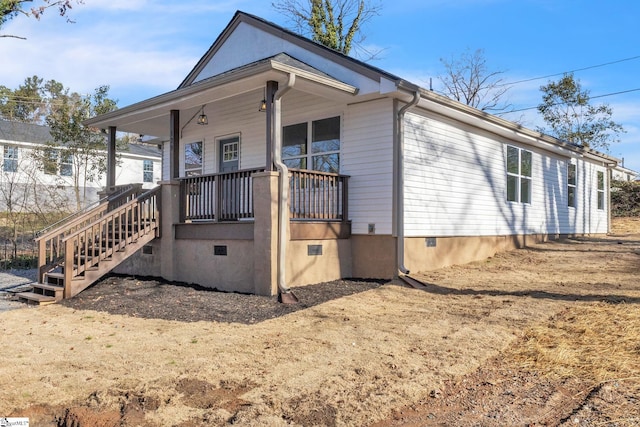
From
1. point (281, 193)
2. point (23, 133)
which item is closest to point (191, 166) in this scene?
point (281, 193)

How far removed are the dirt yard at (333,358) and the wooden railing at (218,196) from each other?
157cm

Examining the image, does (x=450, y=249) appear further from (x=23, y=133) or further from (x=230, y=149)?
(x=23, y=133)

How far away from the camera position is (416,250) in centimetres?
945

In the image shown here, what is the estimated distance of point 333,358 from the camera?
4520mm

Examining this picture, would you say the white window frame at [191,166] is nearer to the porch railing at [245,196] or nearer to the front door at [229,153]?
the front door at [229,153]

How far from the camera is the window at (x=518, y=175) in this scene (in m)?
12.8

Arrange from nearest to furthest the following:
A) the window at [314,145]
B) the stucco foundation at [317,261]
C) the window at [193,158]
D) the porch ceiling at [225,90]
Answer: the porch ceiling at [225,90] < the stucco foundation at [317,261] < the window at [314,145] < the window at [193,158]

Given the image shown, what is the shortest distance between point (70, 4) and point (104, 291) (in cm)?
504

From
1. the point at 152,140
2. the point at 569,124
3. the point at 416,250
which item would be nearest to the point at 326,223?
the point at 416,250

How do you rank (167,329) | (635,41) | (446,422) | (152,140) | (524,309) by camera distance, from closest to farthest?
(446,422) → (167,329) → (524,309) → (152,140) → (635,41)

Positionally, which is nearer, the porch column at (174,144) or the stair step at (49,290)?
the stair step at (49,290)

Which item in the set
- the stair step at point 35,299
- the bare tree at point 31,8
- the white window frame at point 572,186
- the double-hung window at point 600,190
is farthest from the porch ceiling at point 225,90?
the double-hung window at point 600,190

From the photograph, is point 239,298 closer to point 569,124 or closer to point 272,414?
point 272,414

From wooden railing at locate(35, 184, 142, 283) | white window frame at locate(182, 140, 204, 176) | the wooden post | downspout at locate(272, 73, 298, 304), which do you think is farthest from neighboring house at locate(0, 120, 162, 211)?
downspout at locate(272, 73, 298, 304)
